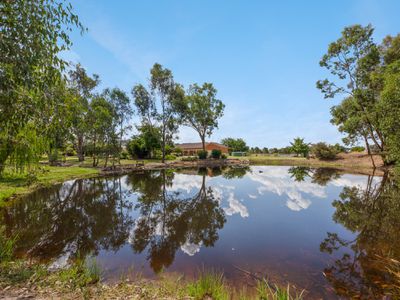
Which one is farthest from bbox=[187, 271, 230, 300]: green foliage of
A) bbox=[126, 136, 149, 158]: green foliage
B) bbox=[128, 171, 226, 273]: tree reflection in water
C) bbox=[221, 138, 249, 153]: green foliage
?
bbox=[221, 138, 249, 153]: green foliage

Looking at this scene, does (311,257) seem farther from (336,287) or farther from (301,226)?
(301,226)

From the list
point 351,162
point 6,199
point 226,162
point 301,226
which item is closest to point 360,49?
point 351,162

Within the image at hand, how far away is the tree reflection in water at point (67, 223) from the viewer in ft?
17.4

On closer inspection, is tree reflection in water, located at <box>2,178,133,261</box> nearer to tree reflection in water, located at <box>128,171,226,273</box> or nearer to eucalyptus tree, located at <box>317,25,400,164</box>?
tree reflection in water, located at <box>128,171,226,273</box>

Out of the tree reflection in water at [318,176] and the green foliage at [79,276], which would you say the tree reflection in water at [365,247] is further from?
the tree reflection in water at [318,176]

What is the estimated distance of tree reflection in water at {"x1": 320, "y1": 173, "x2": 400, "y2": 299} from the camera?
368 cm

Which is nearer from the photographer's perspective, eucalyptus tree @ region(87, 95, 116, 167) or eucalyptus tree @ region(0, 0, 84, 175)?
eucalyptus tree @ region(0, 0, 84, 175)

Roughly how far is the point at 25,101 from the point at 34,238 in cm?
468

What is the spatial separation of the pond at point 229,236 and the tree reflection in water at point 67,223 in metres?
0.03

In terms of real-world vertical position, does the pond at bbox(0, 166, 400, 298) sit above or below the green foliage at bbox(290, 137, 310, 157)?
below

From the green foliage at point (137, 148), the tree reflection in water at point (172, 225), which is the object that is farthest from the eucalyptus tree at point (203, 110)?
the tree reflection in water at point (172, 225)

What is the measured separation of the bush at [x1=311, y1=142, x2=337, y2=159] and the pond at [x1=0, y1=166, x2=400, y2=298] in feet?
90.9

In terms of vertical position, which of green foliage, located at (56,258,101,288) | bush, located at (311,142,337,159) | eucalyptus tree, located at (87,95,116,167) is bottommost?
green foliage, located at (56,258,101,288)

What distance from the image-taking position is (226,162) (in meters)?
39.0
